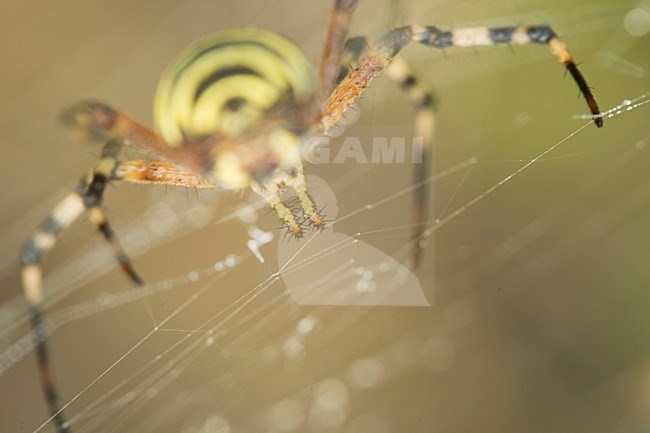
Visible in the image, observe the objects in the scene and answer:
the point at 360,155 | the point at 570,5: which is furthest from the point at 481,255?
the point at 570,5

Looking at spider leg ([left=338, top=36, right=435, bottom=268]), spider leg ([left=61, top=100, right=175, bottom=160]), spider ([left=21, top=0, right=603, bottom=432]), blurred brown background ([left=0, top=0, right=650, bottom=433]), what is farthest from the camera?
blurred brown background ([left=0, top=0, right=650, bottom=433])

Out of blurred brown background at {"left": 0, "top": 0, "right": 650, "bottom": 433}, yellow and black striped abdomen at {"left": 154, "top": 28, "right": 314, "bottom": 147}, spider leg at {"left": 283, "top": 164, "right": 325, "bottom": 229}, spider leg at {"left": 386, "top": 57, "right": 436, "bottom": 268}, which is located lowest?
blurred brown background at {"left": 0, "top": 0, "right": 650, "bottom": 433}

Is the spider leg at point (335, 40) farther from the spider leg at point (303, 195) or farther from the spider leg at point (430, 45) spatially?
the spider leg at point (303, 195)

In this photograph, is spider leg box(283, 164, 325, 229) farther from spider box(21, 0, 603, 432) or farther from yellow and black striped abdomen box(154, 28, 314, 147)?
yellow and black striped abdomen box(154, 28, 314, 147)

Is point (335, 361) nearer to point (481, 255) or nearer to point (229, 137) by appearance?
point (481, 255)

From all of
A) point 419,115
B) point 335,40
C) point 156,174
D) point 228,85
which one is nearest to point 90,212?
point 156,174

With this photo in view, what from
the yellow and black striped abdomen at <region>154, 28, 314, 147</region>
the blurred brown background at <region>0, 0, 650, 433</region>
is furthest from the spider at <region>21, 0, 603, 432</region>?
the blurred brown background at <region>0, 0, 650, 433</region>

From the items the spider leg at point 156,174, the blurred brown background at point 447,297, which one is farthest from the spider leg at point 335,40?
the blurred brown background at point 447,297
